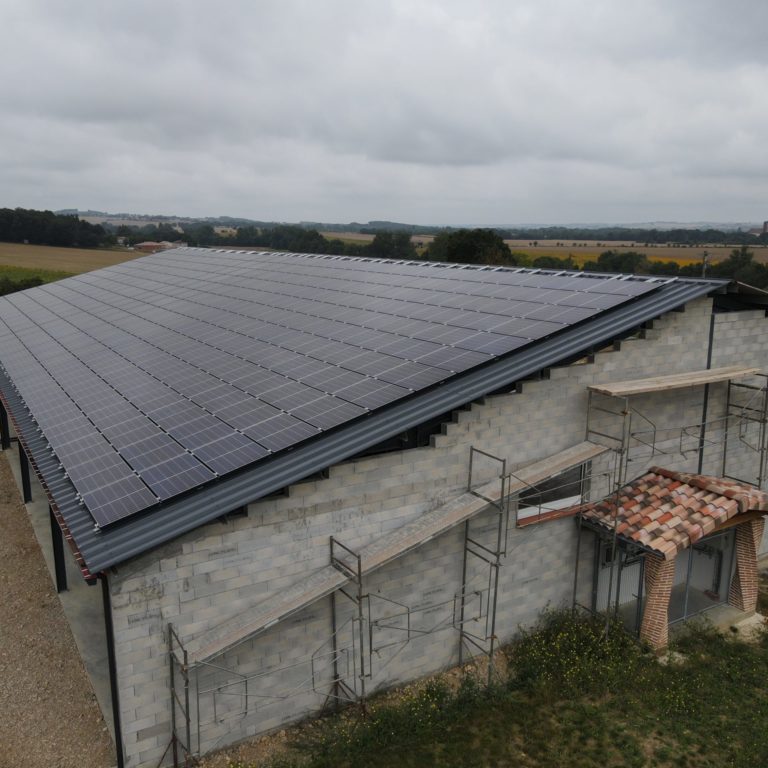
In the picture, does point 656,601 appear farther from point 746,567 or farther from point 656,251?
point 656,251

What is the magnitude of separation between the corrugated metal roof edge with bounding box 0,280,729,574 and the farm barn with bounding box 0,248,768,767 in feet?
0.18

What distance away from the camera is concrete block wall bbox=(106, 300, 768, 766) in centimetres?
1229

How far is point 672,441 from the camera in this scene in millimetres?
18734

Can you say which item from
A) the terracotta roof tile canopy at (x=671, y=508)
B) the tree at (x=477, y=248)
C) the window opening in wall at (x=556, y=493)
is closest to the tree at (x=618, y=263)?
the tree at (x=477, y=248)

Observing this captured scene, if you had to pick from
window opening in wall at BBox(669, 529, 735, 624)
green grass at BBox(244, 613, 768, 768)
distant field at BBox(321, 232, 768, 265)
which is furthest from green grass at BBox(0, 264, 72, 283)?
window opening in wall at BBox(669, 529, 735, 624)

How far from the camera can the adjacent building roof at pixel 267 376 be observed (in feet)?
41.3

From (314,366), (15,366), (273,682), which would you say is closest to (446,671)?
(273,682)

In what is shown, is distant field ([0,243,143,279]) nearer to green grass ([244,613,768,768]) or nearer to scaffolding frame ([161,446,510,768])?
scaffolding frame ([161,446,510,768])

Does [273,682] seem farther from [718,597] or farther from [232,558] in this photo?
[718,597]

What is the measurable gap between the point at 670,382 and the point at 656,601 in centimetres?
536

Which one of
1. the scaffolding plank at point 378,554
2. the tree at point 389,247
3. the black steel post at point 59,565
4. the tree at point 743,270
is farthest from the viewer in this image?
the tree at point 389,247

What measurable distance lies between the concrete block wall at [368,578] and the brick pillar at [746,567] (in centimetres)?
337

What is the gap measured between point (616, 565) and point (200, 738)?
10959 mm

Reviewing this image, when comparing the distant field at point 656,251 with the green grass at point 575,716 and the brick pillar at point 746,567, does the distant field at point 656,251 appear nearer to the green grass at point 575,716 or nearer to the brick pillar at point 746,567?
the brick pillar at point 746,567
